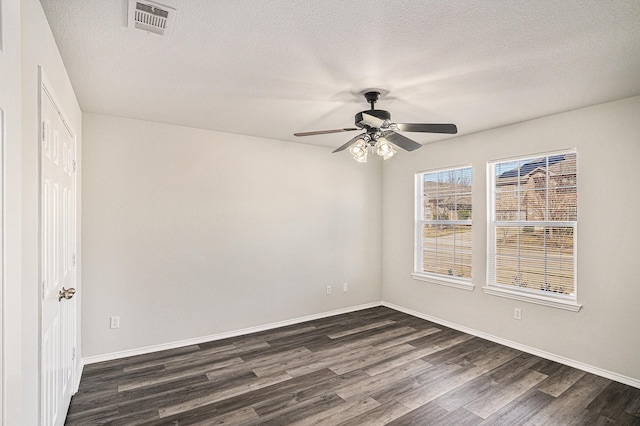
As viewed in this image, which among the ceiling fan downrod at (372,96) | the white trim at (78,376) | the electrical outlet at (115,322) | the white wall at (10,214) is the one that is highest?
the ceiling fan downrod at (372,96)

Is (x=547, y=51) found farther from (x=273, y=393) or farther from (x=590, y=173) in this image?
(x=273, y=393)

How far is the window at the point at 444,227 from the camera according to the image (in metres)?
4.47

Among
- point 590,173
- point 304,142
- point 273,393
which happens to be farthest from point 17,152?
point 590,173

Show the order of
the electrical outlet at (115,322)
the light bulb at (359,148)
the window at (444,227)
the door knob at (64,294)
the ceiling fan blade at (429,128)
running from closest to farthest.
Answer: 1. the door knob at (64,294)
2. the ceiling fan blade at (429,128)
3. the light bulb at (359,148)
4. the electrical outlet at (115,322)
5. the window at (444,227)

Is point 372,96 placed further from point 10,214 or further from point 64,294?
point 64,294

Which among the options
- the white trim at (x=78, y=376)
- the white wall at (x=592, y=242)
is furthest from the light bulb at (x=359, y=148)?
the white trim at (x=78, y=376)

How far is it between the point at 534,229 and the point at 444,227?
1.20 meters

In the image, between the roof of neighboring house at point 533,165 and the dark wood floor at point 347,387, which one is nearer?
the dark wood floor at point 347,387

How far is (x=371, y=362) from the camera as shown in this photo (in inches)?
136

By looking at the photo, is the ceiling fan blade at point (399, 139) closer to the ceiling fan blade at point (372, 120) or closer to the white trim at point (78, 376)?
the ceiling fan blade at point (372, 120)

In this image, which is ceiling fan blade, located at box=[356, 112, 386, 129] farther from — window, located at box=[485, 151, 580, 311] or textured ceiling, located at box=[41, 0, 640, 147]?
window, located at box=[485, 151, 580, 311]

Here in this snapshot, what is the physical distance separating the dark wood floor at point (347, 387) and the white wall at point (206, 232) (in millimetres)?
407

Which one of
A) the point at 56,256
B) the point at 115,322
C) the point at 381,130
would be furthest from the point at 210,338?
the point at 381,130

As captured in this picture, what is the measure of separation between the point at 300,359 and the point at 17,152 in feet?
10.0
